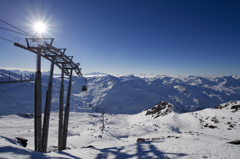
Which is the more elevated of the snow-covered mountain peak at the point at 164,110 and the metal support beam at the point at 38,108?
the metal support beam at the point at 38,108

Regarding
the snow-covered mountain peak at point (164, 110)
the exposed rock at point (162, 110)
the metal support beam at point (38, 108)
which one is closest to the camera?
the metal support beam at point (38, 108)

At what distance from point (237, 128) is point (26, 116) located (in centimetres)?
12244

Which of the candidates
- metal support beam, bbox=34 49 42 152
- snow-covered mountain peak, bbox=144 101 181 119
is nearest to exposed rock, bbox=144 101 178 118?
snow-covered mountain peak, bbox=144 101 181 119

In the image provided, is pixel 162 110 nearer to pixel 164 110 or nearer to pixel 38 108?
pixel 164 110

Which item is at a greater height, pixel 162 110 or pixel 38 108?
pixel 38 108

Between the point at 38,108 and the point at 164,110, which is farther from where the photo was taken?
the point at 164,110

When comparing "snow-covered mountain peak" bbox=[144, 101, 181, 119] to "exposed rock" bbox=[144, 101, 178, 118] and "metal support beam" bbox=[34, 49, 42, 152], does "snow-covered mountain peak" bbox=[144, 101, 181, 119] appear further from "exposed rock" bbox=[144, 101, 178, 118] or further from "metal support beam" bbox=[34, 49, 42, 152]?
"metal support beam" bbox=[34, 49, 42, 152]

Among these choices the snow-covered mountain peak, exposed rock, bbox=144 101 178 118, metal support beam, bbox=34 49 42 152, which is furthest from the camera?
exposed rock, bbox=144 101 178 118

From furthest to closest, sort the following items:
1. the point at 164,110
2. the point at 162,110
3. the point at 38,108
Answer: the point at 162,110 → the point at 164,110 → the point at 38,108

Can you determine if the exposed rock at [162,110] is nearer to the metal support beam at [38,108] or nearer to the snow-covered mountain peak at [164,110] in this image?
the snow-covered mountain peak at [164,110]

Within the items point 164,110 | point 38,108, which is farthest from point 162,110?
point 38,108

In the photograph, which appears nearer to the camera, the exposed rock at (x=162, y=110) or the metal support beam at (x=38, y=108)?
the metal support beam at (x=38, y=108)

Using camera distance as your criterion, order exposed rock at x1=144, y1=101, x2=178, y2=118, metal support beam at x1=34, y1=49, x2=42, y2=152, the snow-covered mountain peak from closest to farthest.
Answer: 1. metal support beam at x1=34, y1=49, x2=42, y2=152
2. the snow-covered mountain peak
3. exposed rock at x1=144, y1=101, x2=178, y2=118

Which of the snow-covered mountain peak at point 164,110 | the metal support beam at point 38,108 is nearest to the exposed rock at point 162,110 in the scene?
the snow-covered mountain peak at point 164,110
